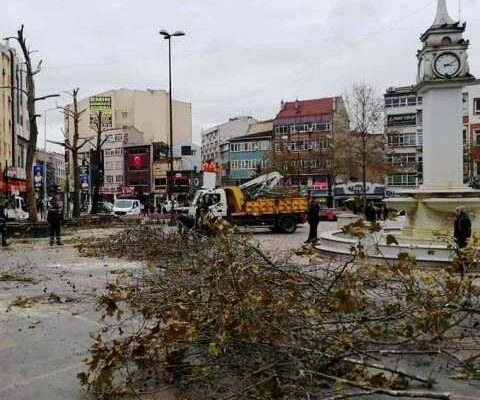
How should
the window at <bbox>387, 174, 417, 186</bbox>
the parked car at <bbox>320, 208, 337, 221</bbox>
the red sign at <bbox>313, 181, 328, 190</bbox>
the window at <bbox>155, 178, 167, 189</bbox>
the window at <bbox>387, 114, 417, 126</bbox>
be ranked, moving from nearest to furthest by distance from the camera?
the parked car at <bbox>320, 208, 337, 221</bbox> → the window at <bbox>387, 174, 417, 186</bbox> → the window at <bbox>387, 114, 417, 126</bbox> → the red sign at <bbox>313, 181, 328, 190</bbox> → the window at <bbox>155, 178, 167, 189</bbox>

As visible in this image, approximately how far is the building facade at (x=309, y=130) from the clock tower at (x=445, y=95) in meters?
50.5

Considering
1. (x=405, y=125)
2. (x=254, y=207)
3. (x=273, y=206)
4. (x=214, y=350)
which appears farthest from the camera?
(x=405, y=125)

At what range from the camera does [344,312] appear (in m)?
5.10

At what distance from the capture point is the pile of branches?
4.56 metres

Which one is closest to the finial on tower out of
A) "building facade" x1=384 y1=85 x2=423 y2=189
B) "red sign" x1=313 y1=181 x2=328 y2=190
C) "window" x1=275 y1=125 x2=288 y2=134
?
"building facade" x1=384 y1=85 x2=423 y2=189

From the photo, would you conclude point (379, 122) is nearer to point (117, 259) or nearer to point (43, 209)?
point (43, 209)

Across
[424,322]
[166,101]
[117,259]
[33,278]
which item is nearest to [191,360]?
[424,322]

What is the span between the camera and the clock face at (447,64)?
609 inches

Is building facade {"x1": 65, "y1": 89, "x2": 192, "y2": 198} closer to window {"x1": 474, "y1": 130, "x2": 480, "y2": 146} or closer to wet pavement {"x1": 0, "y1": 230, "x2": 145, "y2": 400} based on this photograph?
window {"x1": 474, "y1": 130, "x2": 480, "y2": 146}

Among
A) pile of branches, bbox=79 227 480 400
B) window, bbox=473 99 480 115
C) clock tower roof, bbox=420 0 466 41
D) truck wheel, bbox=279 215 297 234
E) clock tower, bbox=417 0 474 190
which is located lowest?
truck wheel, bbox=279 215 297 234

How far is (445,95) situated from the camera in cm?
1565

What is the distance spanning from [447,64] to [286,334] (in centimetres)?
1292

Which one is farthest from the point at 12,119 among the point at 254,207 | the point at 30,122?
the point at 254,207

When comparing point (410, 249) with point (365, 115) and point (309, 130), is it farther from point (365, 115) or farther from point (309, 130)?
point (309, 130)
